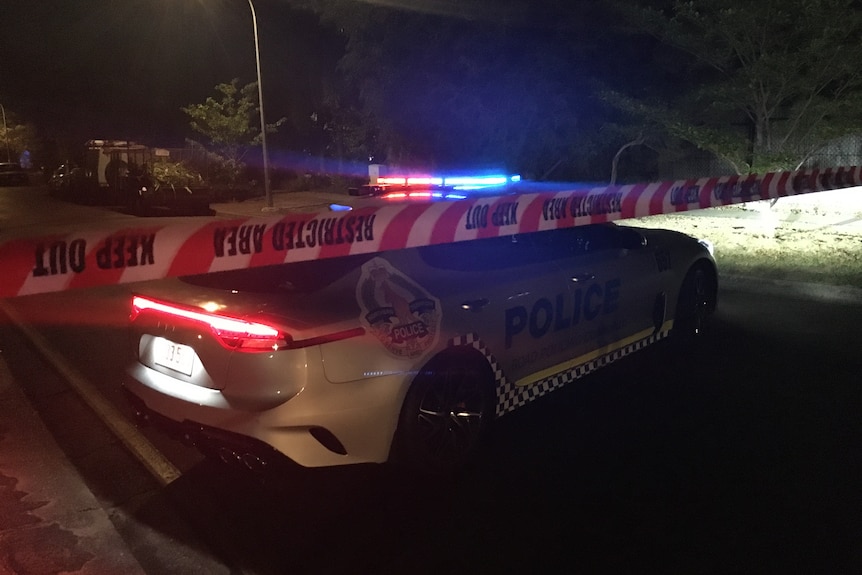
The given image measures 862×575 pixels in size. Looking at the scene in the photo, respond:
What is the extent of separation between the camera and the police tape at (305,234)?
9.94 ft

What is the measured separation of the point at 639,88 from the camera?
13930 mm

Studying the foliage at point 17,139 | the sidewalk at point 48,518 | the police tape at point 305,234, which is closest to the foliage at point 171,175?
the sidewalk at point 48,518

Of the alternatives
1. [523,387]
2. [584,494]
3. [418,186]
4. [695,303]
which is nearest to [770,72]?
[695,303]

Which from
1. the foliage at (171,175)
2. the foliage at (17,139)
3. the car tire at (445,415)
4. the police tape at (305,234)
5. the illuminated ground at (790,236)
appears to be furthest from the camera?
the foliage at (17,139)

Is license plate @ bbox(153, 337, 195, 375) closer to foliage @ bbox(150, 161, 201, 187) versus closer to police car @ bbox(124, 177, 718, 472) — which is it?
police car @ bbox(124, 177, 718, 472)

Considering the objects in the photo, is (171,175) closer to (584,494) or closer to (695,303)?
(695,303)

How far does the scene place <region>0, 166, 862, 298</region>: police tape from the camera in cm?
303

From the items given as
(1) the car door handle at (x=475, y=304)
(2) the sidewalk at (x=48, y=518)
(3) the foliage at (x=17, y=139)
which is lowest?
(2) the sidewalk at (x=48, y=518)

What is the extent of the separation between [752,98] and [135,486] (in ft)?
34.8

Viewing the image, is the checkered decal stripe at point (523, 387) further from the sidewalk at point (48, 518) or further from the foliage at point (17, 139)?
the foliage at point (17, 139)

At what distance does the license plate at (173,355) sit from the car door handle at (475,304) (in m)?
1.46

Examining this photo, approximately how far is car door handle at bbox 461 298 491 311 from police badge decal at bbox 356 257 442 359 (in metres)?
0.20

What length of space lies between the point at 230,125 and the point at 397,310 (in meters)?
32.3

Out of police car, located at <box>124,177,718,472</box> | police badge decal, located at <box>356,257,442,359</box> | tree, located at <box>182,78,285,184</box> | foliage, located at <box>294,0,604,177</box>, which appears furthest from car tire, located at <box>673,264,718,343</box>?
tree, located at <box>182,78,285,184</box>
